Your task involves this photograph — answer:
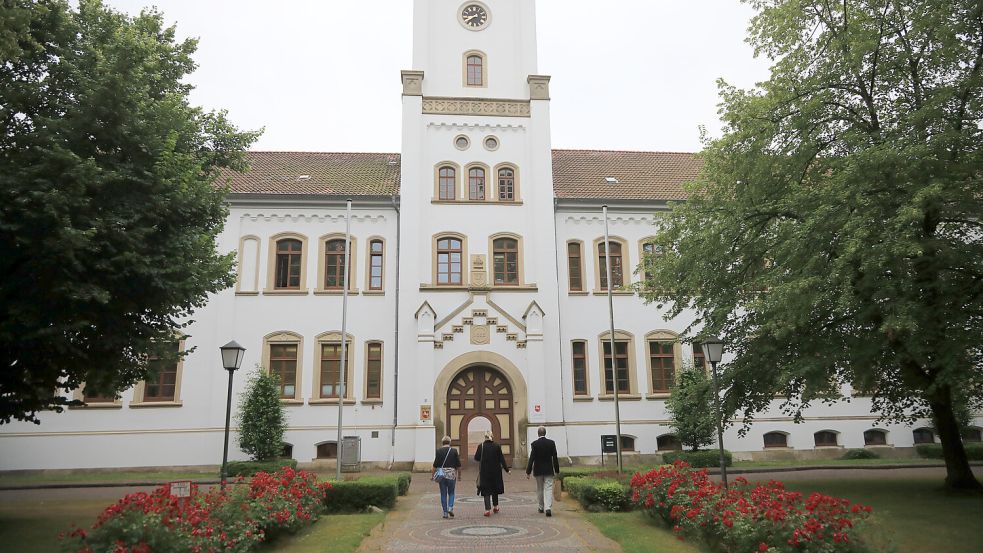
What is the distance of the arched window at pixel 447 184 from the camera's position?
2611 centimetres

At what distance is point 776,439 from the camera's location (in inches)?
1030

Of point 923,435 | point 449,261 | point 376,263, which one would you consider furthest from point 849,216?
point 923,435

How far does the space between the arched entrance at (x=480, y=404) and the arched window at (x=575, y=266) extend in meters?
4.85

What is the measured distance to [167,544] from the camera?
7.81 m

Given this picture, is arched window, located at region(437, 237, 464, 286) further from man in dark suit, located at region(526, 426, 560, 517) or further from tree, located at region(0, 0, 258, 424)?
man in dark suit, located at region(526, 426, 560, 517)

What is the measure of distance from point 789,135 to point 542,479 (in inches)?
378

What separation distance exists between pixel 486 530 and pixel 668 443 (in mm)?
15649

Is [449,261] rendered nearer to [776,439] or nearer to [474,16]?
[474,16]

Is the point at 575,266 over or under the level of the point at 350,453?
over

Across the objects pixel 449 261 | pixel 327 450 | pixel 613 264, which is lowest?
pixel 327 450

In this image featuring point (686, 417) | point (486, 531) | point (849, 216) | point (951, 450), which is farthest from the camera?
point (686, 417)

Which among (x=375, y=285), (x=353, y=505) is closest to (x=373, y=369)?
(x=375, y=285)

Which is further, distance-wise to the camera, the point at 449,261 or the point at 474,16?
the point at 474,16

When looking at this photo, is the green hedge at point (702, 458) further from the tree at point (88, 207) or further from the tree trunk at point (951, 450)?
the tree at point (88, 207)
